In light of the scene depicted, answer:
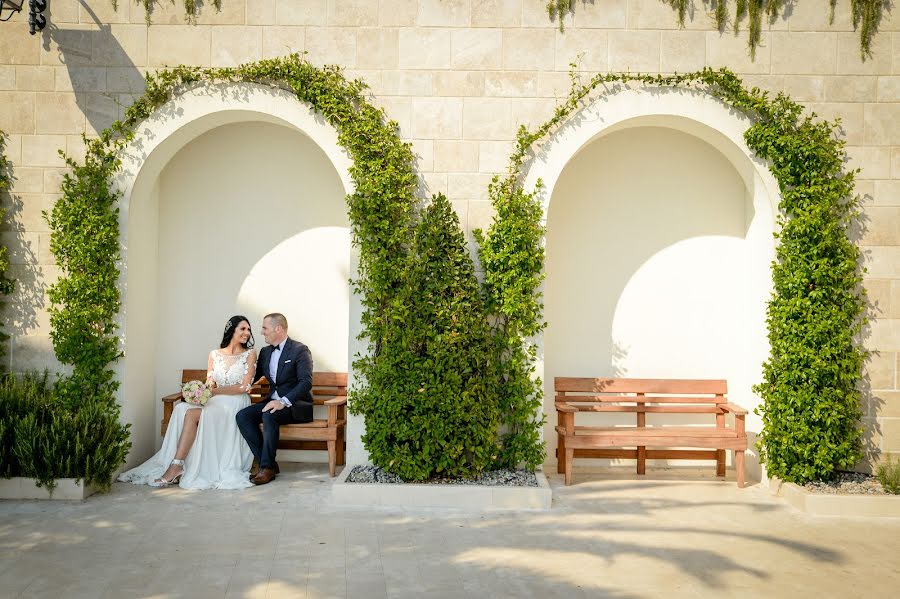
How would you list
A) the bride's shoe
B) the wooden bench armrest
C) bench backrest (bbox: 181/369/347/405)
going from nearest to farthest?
the bride's shoe, the wooden bench armrest, bench backrest (bbox: 181/369/347/405)

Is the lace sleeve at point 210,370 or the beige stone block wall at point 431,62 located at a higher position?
the beige stone block wall at point 431,62

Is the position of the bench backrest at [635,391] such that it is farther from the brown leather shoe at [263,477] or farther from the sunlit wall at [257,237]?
the brown leather shoe at [263,477]

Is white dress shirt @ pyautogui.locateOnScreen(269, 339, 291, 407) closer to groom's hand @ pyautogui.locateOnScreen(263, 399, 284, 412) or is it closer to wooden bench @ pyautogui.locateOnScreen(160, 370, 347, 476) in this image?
groom's hand @ pyautogui.locateOnScreen(263, 399, 284, 412)

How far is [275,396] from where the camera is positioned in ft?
22.6

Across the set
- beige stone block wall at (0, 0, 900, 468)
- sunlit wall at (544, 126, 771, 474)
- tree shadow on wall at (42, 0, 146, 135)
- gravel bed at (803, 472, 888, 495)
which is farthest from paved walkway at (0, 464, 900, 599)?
tree shadow on wall at (42, 0, 146, 135)

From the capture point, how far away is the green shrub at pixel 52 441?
5984 millimetres

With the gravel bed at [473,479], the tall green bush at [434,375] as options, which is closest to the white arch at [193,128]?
the gravel bed at [473,479]

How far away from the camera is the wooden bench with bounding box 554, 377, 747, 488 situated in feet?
21.7

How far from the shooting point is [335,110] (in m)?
6.58

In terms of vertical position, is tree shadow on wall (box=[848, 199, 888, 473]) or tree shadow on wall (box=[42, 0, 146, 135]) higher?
tree shadow on wall (box=[42, 0, 146, 135])

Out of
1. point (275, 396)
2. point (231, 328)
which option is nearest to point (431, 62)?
point (231, 328)

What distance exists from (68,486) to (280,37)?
394cm

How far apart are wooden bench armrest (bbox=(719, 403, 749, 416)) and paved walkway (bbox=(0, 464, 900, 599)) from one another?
66 centimetres

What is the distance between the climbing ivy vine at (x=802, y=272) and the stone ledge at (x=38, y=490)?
11.7 feet
